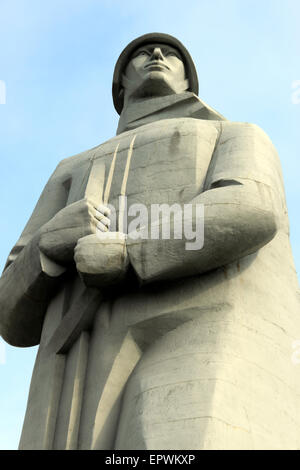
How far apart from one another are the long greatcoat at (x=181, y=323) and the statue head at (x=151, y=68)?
5.59ft

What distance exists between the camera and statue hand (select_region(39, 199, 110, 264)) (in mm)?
7715

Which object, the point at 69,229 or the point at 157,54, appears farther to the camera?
the point at 157,54

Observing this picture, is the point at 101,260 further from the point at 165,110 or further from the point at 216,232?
the point at 165,110

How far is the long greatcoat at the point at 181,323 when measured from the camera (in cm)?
661

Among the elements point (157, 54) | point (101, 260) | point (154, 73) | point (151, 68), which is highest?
point (157, 54)

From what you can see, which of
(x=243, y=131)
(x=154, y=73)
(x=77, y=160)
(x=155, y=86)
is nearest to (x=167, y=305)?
(x=243, y=131)

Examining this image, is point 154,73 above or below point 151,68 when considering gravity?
below

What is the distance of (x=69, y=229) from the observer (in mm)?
7766

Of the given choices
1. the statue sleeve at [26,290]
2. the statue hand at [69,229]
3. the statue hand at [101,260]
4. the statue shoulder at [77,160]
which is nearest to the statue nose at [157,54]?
the statue shoulder at [77,160]

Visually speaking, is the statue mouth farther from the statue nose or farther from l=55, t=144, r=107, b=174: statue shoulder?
l=55, t=144, r=107, b=174: statue shoulder

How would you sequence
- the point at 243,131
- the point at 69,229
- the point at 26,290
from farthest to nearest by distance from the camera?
the point at 243,131 < the point at 26,290 < the point at 69,229

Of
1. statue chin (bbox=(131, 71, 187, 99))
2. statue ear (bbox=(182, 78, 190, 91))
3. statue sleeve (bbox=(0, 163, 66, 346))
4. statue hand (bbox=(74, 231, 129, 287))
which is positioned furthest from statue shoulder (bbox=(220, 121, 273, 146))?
statue sleeve (bbox=(0, 163, 66, 346))

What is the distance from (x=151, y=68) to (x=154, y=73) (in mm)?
137

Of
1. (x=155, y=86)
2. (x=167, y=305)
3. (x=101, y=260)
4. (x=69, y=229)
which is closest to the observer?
(x=101, y=260)
